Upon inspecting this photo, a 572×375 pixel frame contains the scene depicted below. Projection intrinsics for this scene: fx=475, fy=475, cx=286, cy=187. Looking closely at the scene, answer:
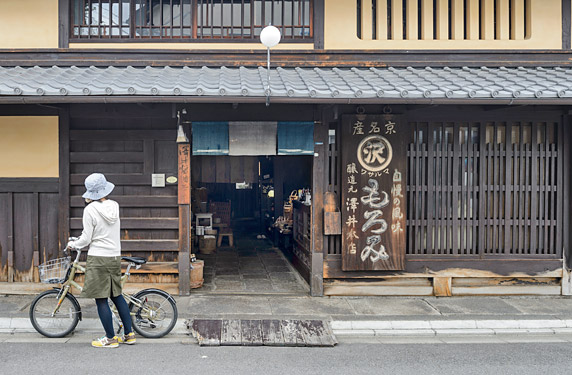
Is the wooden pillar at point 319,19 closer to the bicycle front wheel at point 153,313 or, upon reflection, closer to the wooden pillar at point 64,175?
the wooden pillar at point 64,175

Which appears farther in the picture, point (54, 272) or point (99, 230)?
point (54, 272)

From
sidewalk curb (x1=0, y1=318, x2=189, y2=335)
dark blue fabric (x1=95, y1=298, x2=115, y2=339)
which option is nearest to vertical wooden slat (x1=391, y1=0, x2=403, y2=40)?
sidewalk curb (x1=0, y1=318, x2=189, y2=335)

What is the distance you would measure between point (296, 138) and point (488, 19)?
4747 mm

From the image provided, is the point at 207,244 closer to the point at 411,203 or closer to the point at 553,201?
the point at 411,203

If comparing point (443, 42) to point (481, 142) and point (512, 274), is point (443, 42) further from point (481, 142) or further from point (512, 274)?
point (512, 274)

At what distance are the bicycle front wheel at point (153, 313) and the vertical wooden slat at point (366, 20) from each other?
6.42 meters

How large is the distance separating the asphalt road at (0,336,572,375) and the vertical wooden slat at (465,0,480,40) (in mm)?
6100

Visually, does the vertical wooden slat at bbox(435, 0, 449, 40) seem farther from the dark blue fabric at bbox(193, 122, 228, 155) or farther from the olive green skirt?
the olive green skirt

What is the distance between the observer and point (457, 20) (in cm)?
980

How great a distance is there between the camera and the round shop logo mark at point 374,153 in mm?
9172

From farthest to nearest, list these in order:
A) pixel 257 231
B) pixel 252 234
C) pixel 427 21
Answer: pixel 257 231 < pixel 252 234 < pixel 427 21

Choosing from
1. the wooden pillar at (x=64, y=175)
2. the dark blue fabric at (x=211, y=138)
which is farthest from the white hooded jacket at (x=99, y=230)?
the wooden pillar at (x=64, y=175)

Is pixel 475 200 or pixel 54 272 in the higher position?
pixel 475 200

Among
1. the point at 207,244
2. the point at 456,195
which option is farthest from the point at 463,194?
the point at 207,244
